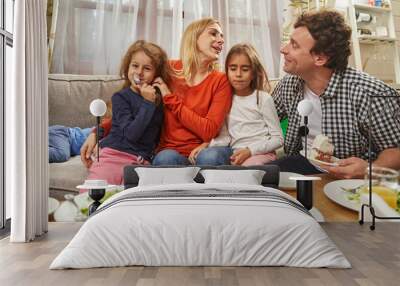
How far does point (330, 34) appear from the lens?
538 cm

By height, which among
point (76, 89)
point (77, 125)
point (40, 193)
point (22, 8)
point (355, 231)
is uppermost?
point (22, 8)

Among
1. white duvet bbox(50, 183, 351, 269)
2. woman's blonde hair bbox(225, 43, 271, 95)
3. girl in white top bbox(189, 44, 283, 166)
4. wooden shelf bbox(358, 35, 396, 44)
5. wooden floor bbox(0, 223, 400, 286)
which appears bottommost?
wooden floor bbox(0, 223, 400, 286)

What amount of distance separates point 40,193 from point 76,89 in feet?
3.99

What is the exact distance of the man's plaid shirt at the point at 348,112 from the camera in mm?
5223

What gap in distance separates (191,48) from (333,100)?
4.84 ft

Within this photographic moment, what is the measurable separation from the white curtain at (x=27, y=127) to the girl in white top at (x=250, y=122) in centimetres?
158

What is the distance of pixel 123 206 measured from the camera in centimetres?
363

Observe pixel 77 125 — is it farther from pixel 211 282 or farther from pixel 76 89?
pixel 211 282

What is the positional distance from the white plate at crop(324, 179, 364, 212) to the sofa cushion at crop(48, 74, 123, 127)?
2.28 meters

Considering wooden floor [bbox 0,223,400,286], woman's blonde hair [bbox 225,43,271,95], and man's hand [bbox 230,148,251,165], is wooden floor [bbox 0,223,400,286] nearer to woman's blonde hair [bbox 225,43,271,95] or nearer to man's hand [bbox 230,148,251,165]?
man's hand [bbox 230,148,251,165]

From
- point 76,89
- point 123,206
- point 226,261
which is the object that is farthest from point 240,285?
point 76,89

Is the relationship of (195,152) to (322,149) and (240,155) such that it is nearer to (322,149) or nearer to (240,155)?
(240,155)

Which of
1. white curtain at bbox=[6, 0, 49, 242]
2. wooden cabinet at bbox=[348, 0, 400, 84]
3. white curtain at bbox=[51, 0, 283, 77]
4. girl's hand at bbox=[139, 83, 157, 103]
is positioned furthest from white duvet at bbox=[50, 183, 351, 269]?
wooden cabinet at bbox=[348, 0, 400, 84]

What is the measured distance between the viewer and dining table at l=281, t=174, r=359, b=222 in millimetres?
5309
